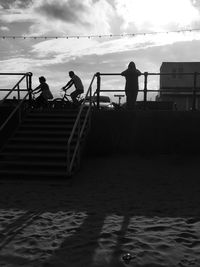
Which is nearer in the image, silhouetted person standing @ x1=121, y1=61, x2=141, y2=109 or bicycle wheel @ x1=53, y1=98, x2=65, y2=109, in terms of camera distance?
silhouetted person standing @ x1=121, y1=61, x2=141, y2=109

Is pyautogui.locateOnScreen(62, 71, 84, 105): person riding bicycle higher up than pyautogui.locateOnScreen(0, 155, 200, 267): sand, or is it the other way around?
pyautogui.locateOnScreen(62, 71, 84, 105): person riding bicycle

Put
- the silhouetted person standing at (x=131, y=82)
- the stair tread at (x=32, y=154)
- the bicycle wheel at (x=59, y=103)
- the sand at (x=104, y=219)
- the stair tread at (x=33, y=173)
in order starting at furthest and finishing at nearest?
the bicycle wheel at (x=59, y=103) → the silhouetted person standing at (x=131, y=82) → the stair tread at (x=32, y=154) → the stair tread at (x=33, y=173) → the sand at (x=104, y=219)

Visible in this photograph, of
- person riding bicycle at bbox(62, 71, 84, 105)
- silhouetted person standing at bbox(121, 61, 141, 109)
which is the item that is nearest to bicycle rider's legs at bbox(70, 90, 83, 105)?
person riding bicycle at bbox(62, 71, 84, 105)

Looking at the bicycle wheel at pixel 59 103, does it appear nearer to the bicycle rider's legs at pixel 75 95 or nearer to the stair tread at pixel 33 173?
the bicycle rider's legs at pixel 75 95

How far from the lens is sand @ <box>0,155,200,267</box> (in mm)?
4590

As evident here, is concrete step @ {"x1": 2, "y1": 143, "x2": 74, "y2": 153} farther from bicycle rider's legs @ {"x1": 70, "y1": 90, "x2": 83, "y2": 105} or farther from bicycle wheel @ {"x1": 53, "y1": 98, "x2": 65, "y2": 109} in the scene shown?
bicycle wheel @ {"x1": 53, "y1": 98, "x2": 65, "y2": 109}

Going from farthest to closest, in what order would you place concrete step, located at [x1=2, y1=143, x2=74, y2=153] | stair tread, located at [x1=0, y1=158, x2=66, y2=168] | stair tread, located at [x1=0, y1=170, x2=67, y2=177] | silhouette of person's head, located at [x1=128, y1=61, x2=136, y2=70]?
silhouette of person's head, located at [x1=128, y1=61, x2=136, y2=70] < concrete step, located at [x1=2, y1=143, x2=74, y2=153] < stair tread, located at [x1=0, y1=158, x2=66, y2=168] < stair tread, located at [x1=0, y1=170, x2=67, y2=177]

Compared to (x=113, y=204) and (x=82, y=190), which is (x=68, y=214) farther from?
(x=82, y=190)

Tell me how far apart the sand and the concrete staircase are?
0.57 metres

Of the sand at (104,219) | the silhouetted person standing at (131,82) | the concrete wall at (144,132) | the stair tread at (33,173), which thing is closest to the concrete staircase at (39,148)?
the stair tread at (33,173)

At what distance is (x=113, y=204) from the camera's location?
22.9 feet

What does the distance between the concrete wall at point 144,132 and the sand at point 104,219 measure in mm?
1973

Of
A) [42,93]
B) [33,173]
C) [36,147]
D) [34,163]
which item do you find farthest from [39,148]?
[42,93]

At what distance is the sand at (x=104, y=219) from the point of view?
4590 mm
